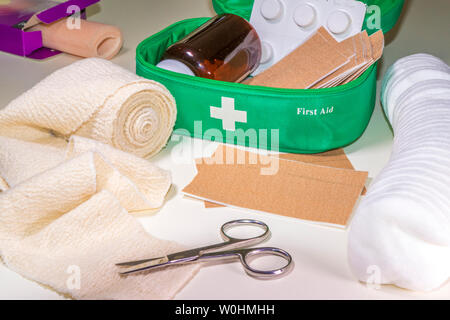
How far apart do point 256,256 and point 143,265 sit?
11cm

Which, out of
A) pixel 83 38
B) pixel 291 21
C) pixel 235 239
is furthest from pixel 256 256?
pixel 83 38

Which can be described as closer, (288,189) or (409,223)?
(409,223)

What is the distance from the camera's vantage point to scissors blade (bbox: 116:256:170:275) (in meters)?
0.56

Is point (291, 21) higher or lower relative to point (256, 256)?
higher

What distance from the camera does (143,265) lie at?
1.85 ft

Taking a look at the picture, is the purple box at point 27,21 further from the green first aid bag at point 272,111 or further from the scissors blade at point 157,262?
the scissors blade at point 157,262

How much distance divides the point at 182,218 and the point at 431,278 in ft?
0.90

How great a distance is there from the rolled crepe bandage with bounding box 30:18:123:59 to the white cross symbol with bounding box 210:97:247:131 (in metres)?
0.34

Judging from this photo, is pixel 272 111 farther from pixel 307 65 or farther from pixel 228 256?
pixel 228 256

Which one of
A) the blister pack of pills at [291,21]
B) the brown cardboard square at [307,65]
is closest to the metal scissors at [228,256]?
the brown cardboard square at [307,65]

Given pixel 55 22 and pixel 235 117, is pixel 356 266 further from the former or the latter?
pixel 55 22

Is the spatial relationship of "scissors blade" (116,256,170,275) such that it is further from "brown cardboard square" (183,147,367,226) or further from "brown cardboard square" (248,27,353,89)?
"brown cardboard square" (248,27,353,89)

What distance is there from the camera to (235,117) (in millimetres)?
776

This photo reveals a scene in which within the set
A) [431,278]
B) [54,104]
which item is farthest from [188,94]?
[431,278]
